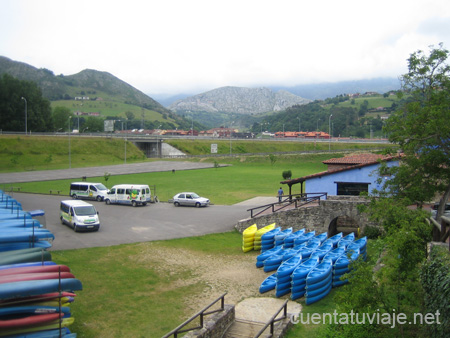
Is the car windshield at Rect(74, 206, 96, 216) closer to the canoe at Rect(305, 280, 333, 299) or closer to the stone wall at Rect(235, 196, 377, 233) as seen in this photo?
the stone wall at Rect(235, 196, 377, 233)

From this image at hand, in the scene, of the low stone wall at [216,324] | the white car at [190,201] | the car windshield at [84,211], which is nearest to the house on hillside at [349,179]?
the white car at [190,201]

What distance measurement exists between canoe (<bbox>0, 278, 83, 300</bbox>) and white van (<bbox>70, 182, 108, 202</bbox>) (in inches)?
1070

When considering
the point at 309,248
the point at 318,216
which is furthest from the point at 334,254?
the point at 318,216

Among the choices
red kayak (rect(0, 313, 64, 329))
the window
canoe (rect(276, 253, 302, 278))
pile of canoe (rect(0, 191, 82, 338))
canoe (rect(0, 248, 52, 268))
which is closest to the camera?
red kayak (rect(0, 313, 64, 329))

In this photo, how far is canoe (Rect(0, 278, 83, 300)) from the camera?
1105cm

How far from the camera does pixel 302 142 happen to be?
389 feet

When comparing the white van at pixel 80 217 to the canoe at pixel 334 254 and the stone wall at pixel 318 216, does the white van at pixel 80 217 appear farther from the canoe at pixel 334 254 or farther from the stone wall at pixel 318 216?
the canoe at pixel 334 254

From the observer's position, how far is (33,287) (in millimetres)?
11359

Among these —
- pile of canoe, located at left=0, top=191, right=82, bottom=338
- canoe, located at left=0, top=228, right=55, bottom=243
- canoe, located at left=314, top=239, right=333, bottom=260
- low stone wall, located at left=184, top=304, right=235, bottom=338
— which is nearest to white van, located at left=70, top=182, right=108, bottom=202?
canoe, located at left=0, top=228, right=55, bottom=243

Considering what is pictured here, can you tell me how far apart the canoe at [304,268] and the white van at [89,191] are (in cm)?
2554

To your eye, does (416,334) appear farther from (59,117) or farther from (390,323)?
A: (59,117)

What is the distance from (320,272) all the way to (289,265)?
1.68m

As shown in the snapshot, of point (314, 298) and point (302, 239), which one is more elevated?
point (302, 239)

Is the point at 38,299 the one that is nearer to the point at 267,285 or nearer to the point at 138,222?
the point at 267,285
